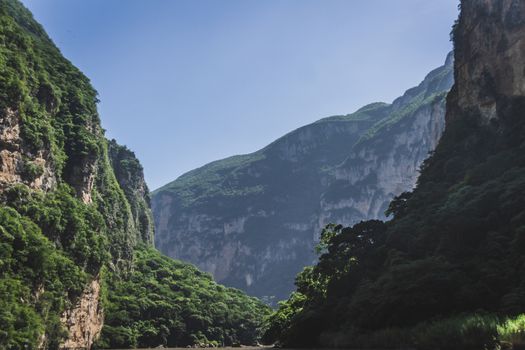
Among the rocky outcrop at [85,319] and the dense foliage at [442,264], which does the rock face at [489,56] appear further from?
the rocky outcrop at [85,319]

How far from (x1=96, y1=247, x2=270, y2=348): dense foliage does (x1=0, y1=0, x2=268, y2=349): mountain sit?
29cm

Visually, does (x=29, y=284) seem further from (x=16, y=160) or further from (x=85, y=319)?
(x=85, y=319)

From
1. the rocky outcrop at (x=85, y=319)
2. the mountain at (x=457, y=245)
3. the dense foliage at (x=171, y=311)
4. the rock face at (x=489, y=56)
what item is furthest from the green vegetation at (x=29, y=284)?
the rock face at (x=489, y=56)

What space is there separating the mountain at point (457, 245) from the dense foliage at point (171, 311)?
38757 millimetres

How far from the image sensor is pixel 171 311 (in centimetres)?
12975

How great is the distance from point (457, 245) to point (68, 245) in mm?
61576

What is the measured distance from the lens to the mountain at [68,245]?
243 ft

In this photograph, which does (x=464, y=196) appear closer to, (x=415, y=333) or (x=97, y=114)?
(x=415, y=333)

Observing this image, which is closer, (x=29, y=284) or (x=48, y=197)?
(x=29, y=284)

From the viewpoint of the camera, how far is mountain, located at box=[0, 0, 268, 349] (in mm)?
74175

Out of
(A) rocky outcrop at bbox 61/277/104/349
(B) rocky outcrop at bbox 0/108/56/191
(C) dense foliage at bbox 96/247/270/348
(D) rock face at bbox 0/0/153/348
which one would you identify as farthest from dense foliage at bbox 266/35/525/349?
(B) rocky outcrop at bbox 0/108/56/191

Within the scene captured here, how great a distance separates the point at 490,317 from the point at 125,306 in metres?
95.9

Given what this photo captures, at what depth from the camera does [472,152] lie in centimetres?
7838

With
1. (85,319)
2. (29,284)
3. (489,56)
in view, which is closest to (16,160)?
(29,284)
